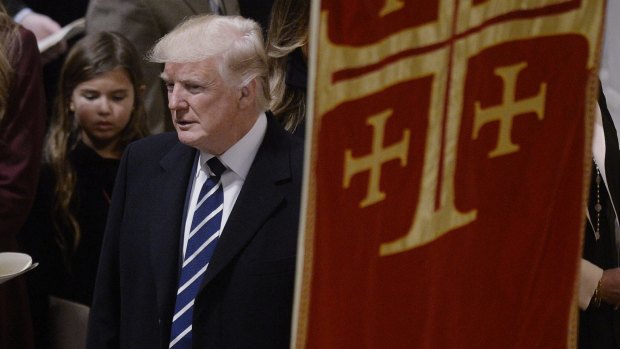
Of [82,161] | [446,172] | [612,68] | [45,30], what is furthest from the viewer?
[45,30]

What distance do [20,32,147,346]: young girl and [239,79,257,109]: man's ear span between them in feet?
4.10

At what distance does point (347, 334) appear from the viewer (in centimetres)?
211

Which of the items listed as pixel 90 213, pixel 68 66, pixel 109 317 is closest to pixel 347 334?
pixel 109 317

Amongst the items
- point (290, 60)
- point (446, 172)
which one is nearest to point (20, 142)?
point (290, 60)

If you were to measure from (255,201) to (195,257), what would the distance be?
0.62 feet

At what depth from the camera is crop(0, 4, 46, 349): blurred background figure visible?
137 inches

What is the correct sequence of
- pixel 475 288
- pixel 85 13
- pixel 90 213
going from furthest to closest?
pixel 85 13 → pixel 90 213 → pixel 475 288

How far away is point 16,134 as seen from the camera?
11.5 ft

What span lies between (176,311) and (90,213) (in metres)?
1.21

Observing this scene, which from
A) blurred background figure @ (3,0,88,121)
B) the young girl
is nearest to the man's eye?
the young girl

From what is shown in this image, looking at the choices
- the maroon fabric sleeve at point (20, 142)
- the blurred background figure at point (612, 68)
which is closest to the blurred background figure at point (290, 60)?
the maroon fabric sleeve at point (20, 142)

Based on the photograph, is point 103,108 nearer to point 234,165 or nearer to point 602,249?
point 234,165

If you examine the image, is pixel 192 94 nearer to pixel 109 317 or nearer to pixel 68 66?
pixel 109 317

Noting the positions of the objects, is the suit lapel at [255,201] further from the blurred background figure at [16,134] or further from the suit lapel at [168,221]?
the blurred background figure at [16,134]
